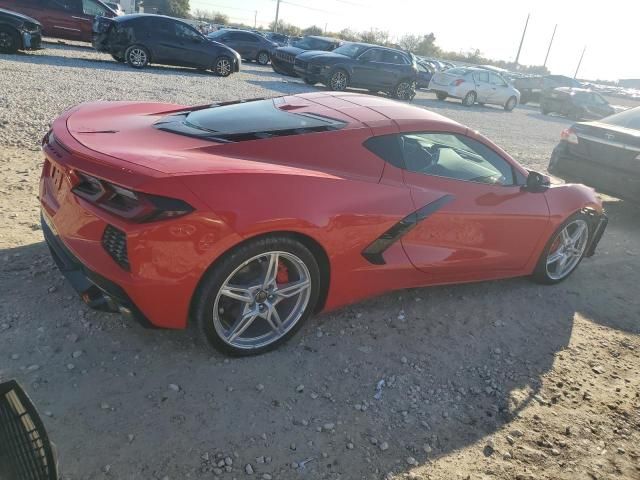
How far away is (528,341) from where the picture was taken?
3.47 m

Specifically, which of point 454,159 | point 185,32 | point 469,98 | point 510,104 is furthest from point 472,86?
point 454,159

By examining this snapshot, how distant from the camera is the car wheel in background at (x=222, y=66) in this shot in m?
14.5

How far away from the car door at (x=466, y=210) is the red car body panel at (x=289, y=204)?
0.5 inches

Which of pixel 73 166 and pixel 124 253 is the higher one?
pixel 73 166

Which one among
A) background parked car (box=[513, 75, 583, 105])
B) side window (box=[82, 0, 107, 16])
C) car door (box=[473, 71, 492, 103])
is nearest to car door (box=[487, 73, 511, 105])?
car door (box=[473, 71, 492, 103])

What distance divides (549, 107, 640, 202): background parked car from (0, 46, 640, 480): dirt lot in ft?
8.36

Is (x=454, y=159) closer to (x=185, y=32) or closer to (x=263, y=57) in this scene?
(x=185, y=32)

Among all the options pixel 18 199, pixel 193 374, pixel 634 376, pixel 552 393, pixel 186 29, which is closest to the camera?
pixel 193 374

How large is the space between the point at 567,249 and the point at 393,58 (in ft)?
44.7

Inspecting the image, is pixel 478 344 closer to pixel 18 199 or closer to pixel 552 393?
pixel 552 393

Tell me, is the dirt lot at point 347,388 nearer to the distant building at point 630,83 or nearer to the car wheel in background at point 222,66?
the car wheel in background at point 222,66

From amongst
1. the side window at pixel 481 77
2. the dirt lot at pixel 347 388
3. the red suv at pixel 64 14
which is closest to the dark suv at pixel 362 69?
the side window at pixel 481 77

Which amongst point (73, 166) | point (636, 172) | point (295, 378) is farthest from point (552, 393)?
point (636, 172)

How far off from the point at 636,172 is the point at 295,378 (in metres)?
5.27
